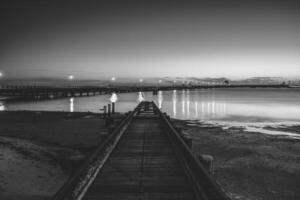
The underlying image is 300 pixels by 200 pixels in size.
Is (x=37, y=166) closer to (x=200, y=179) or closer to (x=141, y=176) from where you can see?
(x=141, y=176)

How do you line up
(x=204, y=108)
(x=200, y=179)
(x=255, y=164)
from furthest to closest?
(x=204, y=108)
(x=255, y=164)
(x=200, y=179)

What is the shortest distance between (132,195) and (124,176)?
3.41 feet

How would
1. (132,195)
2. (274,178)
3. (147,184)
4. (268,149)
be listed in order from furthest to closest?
1. (268,149)
2. (274,178)
3. (147,184)
4. (132,195)

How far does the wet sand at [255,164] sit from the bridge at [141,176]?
312cm

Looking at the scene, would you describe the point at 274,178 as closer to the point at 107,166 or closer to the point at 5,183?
the point at 107,166

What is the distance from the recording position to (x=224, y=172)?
10.5m

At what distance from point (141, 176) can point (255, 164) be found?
26.5ft

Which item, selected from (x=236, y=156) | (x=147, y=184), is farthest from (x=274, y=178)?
(x=147, y=184)

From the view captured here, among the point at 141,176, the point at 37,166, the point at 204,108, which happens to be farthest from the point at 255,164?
the point at 204,108

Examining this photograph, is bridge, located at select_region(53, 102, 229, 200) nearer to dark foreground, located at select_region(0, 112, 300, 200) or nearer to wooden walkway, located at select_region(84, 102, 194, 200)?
wooden walkway, located at select_region(84, 102, 194, 200)

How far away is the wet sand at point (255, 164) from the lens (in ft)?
28.7

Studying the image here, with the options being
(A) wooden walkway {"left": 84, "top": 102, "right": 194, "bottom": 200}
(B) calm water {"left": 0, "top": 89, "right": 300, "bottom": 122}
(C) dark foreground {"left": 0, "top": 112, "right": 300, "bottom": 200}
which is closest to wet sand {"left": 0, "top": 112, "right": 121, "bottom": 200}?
(C) dark foreground {"left": 0, "top": 112, "right": 300, "bottom": 200}

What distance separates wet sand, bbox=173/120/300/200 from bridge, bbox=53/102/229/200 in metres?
3.12

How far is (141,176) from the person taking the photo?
597 cm
